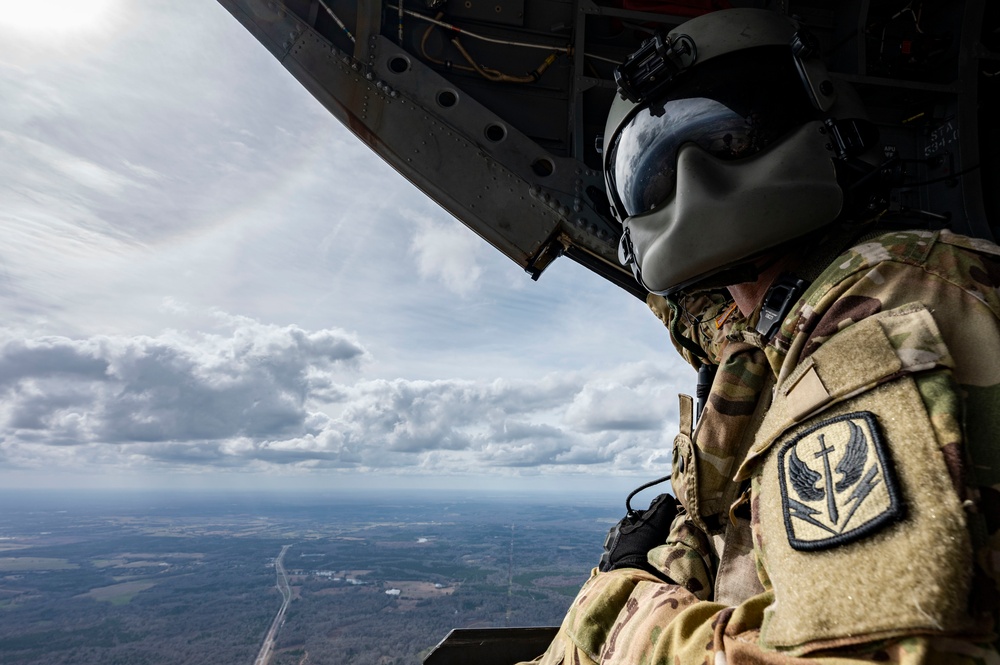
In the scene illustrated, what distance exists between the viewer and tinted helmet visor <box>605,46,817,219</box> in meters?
1.12

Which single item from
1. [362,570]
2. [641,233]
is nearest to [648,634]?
[641,233]

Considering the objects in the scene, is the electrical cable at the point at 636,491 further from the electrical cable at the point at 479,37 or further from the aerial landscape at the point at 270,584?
the aerial landscape at the point at 270,584

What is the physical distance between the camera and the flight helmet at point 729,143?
1.07m

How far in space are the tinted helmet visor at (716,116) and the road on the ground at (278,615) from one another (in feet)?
133

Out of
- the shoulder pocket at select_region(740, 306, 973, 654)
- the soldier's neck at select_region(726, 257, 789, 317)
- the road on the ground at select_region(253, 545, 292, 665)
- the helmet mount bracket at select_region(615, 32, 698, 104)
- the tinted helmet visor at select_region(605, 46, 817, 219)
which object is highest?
the helmet mount bracket at select_region(615, 32, 698, 104)

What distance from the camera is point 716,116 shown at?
114 cm

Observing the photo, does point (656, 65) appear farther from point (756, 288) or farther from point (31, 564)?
point (31, 564)

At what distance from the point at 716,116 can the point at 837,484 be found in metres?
0.80


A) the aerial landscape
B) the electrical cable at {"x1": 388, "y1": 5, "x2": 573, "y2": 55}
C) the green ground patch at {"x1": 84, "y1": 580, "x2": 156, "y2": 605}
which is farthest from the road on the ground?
the electrical cable at {"x1": 388, "y1": 5, "x2": 573, "y2": 55}

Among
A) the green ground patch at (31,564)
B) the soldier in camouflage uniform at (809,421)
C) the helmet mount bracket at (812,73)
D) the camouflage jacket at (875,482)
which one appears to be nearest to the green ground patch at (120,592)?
the green ground patch at (31,564)

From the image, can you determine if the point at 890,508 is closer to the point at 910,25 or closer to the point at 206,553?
the point at 910,25

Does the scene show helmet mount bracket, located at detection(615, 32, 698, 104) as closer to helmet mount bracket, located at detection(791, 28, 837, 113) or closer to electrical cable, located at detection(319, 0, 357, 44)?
helmet mount bracket, located at detection(791, 28, 837, 113)

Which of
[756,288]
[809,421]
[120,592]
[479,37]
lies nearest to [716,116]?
[756,288]

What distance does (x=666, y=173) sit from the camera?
1182 mm
